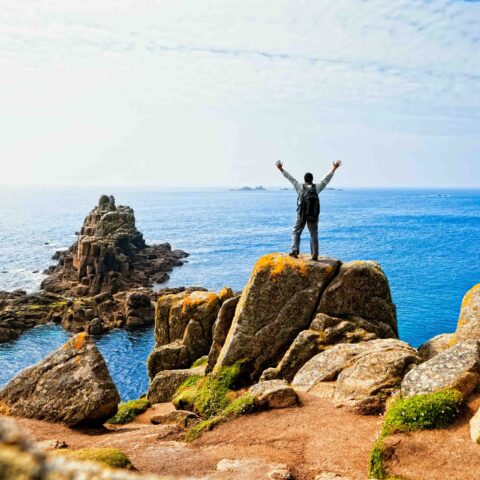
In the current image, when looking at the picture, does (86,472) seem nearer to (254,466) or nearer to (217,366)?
(254,466)

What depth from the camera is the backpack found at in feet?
76.8

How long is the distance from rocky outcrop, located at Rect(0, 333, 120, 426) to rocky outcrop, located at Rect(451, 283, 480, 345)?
15236mm

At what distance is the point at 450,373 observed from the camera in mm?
15859

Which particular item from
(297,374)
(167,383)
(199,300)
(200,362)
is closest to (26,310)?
(199,300)

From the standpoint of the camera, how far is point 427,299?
7969 centimetres

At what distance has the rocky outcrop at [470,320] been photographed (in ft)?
64.1

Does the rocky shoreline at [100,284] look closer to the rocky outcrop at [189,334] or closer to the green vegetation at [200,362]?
the rocky outcrop at [189,334]

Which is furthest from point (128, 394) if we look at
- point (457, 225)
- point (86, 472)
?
point (457, 225)

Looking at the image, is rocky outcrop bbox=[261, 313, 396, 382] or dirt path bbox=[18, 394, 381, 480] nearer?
dirt path bbox=[18, 394, 381, 480]

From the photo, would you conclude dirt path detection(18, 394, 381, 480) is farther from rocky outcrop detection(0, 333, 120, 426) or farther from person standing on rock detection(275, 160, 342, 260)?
person standing on rock detection(275, 160, 342, 260)

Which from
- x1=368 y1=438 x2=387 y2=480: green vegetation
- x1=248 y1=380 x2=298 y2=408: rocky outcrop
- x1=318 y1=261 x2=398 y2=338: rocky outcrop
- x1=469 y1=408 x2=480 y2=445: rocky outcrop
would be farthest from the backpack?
x1=368 y1=438 x2=387 y2=480: green vegetation

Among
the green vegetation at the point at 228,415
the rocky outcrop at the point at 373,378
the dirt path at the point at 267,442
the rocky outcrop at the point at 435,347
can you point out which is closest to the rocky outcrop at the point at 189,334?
the dirt path at the point at 267,442

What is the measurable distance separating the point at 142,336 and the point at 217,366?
46117mm

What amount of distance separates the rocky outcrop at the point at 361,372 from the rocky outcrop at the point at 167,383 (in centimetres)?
956
